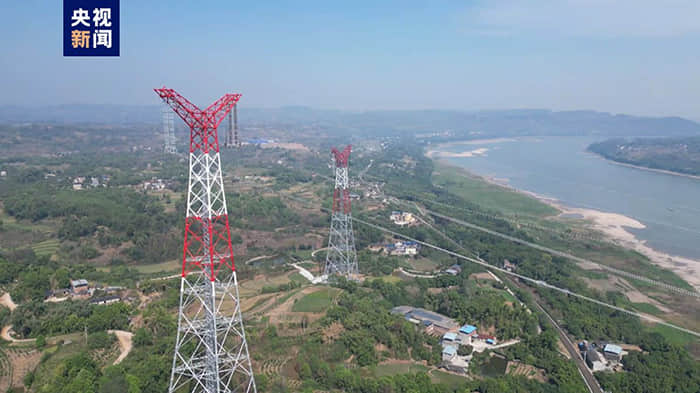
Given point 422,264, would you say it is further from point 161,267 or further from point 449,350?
point 161,267

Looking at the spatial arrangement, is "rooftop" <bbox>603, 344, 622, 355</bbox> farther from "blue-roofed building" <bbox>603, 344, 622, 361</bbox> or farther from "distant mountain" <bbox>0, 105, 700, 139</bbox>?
"distant mountain" <bbox>0, 105, 700, 139</bbox>

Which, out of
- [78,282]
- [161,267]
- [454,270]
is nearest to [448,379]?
[454,270]

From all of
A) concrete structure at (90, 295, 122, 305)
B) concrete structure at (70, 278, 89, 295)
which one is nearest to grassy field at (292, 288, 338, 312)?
concrete structure at (90, 295, 122, 305)

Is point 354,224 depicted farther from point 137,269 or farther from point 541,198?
point 541,198

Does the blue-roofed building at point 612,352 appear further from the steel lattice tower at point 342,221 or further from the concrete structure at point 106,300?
the concrete structure at point 106,300

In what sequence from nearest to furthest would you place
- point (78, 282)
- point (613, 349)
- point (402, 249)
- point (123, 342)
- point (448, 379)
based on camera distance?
point (448, 379)
point (123, 342)
point (613, 349)
point (78, 282)
point (402, 249)

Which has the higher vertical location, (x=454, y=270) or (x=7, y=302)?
(x=454, y=270)
